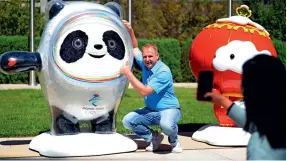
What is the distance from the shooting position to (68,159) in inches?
253

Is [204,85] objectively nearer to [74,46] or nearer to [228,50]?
[74,46]

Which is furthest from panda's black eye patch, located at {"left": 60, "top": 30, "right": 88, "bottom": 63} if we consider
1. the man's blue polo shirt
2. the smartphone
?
the smartphone

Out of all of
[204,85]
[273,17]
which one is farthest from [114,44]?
[273,17]

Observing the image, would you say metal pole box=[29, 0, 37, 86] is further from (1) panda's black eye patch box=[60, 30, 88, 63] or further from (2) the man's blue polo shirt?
(1) panda's black eye patch box=[60, 30, 88, 63]

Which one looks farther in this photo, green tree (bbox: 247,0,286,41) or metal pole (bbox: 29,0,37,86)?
green tree (bbox: 247,0,286,41)

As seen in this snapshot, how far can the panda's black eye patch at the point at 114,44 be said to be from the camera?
6656 mm

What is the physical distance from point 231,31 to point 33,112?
5.10m

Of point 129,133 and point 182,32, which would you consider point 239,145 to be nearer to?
point 129,133

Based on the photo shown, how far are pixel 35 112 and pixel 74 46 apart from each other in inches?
203

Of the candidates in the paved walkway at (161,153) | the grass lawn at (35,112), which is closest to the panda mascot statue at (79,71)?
the paved walkway at (161,153)

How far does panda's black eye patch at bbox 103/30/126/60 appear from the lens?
6.66m

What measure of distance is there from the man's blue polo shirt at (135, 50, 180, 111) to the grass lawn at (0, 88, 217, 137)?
2.12 meters

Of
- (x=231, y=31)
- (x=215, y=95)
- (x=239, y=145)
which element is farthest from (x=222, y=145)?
(x=215, y=95)

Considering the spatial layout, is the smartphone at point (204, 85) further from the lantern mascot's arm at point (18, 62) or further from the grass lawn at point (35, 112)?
the grass lawn at point (35, 112)
